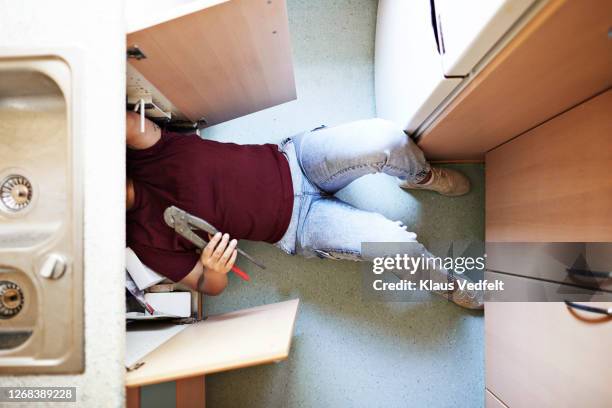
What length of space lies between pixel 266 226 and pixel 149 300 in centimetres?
43

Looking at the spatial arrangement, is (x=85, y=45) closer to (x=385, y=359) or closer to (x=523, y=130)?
(x=523, y=130)

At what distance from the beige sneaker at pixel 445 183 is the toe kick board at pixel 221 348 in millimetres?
577

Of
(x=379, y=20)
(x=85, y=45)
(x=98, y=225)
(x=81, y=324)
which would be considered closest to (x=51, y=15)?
(x=85, y=45)

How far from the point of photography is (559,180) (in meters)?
0.99

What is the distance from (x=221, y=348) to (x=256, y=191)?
43 cm

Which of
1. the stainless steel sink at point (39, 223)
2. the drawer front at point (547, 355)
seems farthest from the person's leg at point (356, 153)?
the stainless steel sink at point (39, 223)

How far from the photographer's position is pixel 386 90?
1.33 m

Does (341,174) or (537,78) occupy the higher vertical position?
(537,78)

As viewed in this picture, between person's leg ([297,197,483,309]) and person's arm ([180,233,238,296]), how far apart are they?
0.80 ft

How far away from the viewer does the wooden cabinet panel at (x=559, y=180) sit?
0.86 metres

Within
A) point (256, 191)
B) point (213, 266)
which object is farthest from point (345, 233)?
point (213, 266)

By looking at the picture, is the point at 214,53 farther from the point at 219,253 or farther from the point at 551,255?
the point at 551,255

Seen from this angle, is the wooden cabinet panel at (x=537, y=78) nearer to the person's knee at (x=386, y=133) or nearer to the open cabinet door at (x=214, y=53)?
the person's knee at (x=386, y=133)

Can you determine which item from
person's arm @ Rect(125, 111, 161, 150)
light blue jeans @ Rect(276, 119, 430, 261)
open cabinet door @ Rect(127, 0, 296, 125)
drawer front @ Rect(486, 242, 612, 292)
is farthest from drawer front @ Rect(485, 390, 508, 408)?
person's arm @ Rect(125, 111, 161, 150)
